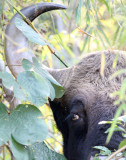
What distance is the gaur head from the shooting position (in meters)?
2.75

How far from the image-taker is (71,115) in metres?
2.93


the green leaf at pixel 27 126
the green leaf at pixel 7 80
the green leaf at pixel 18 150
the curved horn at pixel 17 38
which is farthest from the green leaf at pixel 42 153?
the curved horn at pixel 17 38

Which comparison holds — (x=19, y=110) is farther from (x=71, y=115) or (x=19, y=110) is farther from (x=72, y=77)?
(x=72, y=77)

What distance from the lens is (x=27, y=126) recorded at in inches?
82.8

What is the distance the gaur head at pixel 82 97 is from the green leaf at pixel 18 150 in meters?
0.59

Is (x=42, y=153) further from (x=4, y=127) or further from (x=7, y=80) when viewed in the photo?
(x=7, y=80)

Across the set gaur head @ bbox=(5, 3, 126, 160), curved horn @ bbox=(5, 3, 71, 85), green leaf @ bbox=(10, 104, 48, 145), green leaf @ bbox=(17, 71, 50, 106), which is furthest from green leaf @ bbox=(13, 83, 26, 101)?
curved horn @ bbox=(5, 3, 71, 85)

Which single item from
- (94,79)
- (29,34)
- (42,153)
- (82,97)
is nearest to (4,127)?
(42,153)

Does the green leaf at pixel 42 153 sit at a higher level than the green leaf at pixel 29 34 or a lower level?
lower

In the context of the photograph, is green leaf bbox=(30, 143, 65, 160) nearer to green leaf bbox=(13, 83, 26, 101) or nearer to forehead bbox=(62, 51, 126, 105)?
green leaf bbox=(13, 83, 26, 101)

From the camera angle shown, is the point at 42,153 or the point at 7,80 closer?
the point at 7,80

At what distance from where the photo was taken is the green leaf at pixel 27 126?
2064 millimetres

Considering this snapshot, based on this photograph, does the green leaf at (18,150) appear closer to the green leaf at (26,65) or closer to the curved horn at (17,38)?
the green leaf at (26,65)

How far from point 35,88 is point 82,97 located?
2.70ft
